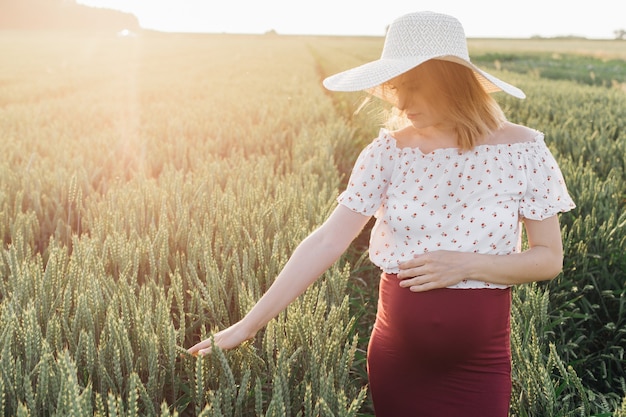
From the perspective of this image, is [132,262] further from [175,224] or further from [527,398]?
[527,398]

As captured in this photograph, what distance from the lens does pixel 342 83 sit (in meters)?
1.39

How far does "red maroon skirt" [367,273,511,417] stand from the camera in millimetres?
1333

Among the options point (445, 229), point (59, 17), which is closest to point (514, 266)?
point (445, 229)

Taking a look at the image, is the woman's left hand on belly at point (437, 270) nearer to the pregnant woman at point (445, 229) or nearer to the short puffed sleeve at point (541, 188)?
the pregnant woman at point (445, 229)

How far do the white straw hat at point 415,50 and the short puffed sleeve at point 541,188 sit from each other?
0.46 ft

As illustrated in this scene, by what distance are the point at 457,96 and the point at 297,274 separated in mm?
530

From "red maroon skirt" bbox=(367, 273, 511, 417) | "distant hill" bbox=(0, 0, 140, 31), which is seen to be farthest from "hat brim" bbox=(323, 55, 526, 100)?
"distant hill" bbox=(0, 0, 140, 31)

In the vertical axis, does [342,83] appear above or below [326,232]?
above

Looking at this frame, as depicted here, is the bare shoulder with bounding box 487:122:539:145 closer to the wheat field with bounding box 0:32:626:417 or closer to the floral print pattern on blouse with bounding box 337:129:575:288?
the floral print pattern on blouse with bounding box 337:129:575:288

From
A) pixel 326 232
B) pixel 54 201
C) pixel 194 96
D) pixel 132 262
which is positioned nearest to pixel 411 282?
pixel 326 232

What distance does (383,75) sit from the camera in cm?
128

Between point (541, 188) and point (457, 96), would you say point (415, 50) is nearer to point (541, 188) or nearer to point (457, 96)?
point (457, 96)

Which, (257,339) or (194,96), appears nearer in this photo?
(257,339)

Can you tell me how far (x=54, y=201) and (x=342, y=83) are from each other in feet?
6.40
